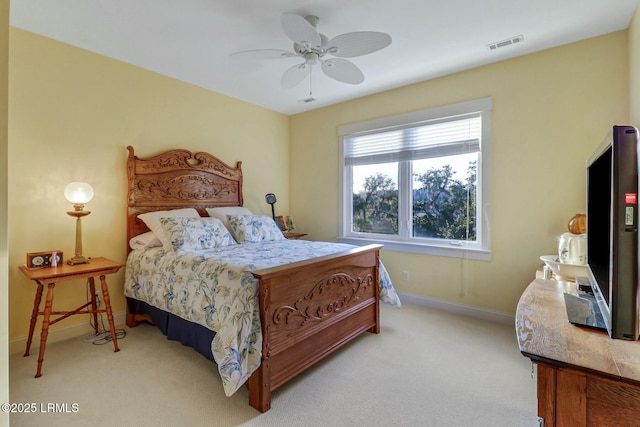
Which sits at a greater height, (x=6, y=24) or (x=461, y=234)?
(x=6, y=24)

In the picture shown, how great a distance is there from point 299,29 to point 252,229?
206 cm

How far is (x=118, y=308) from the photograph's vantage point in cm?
298

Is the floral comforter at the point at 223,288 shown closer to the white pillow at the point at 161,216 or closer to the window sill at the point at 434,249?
the white pillow at the point at 161,216

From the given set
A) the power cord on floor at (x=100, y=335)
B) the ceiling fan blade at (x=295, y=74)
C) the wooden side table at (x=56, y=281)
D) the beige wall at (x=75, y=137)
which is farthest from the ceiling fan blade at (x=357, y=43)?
the power cord on floor at (x=100, y=335)

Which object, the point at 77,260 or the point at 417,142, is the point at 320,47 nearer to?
the point at 417,142

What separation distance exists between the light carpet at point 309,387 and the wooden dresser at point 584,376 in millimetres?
1081

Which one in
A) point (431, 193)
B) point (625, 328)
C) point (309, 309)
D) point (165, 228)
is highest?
point (431, 193)

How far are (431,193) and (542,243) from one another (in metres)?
1.15

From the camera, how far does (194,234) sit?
2797 mm

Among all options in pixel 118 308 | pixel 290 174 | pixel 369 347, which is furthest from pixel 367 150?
pixel 118 308

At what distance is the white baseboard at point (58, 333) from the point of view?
7.84ft

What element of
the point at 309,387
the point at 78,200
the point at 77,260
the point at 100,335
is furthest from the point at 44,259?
the point at 309,387

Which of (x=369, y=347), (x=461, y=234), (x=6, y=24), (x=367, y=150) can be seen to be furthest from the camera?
(x=367, y=150)

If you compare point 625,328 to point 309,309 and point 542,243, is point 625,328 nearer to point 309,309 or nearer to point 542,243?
point 309,309
